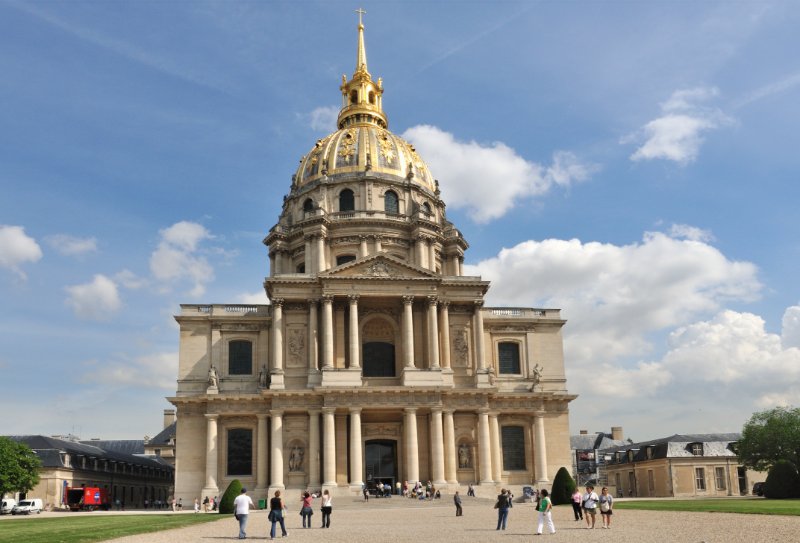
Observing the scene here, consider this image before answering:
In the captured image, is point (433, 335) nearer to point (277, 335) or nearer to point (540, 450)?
point (277, 335)

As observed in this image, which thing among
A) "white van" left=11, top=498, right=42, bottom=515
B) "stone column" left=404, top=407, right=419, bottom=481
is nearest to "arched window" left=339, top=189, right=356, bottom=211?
"stone column" left=404, top=407, right=419, bottom=481

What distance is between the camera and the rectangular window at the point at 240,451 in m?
54.8

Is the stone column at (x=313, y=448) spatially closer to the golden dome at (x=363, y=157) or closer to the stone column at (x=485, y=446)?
the stone column at (x=485, y=446)

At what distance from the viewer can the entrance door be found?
5569 centimetres

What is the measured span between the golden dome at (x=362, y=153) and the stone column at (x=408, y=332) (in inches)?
729

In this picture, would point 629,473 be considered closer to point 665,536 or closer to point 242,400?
point 242,400

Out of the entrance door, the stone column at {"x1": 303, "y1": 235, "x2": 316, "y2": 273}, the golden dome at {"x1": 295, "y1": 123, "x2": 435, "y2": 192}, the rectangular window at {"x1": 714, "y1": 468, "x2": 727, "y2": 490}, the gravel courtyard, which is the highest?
the golden dome at {"x1": 295, "y1": 123, "x2": 435, "y2": 192}

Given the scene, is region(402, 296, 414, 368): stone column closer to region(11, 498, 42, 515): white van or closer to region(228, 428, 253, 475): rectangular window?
region(228, 428, 253, 475): rectangular window

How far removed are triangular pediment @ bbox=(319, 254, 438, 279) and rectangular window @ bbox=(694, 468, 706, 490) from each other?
3293cm

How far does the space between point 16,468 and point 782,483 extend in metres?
49.7

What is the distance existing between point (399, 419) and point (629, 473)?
117 feet

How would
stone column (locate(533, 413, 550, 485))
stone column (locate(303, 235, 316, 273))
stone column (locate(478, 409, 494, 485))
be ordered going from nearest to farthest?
stone column (locate(478, 409, 494, 485)), stone column (locate(533, 413, 550, 485)), stone column (locate(303, 235, 316, 273))

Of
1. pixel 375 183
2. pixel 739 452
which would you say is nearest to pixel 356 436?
pixel 375 183

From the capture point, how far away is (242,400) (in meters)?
54.7
